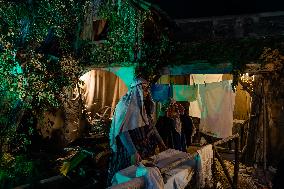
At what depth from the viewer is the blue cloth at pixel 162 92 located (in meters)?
12.1

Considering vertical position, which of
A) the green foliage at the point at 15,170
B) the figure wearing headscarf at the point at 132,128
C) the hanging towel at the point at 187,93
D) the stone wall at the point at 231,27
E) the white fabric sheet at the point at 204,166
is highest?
the stone wall at the point at 231,27

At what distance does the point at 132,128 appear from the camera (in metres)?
6.36

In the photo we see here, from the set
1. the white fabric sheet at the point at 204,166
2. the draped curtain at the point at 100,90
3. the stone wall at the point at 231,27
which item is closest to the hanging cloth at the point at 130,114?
the white fabric sheet at the point at 204,166

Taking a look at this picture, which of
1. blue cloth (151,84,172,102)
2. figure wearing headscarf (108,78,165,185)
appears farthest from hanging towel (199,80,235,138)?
figure wearing headscarf (108,78,165,185)

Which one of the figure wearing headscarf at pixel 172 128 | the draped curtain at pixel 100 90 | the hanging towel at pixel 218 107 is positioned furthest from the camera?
the draped curtain at pixel 100 90

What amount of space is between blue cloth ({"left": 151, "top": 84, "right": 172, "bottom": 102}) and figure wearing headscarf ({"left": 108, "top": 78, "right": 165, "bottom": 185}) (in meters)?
4.78

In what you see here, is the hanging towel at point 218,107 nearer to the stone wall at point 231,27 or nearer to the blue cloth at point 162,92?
the blue cloth at point 162,92

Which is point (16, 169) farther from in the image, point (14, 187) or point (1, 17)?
point (1, 17)

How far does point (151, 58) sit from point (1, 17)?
5.98 m

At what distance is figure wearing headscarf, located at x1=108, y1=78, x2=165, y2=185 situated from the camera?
6.29m

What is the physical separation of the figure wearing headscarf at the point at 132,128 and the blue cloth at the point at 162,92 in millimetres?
4784

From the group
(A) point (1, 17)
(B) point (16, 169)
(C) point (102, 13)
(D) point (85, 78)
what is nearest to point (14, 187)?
(B) point (16, 169)

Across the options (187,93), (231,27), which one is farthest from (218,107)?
(231,27)

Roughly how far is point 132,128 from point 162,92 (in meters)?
5.97
